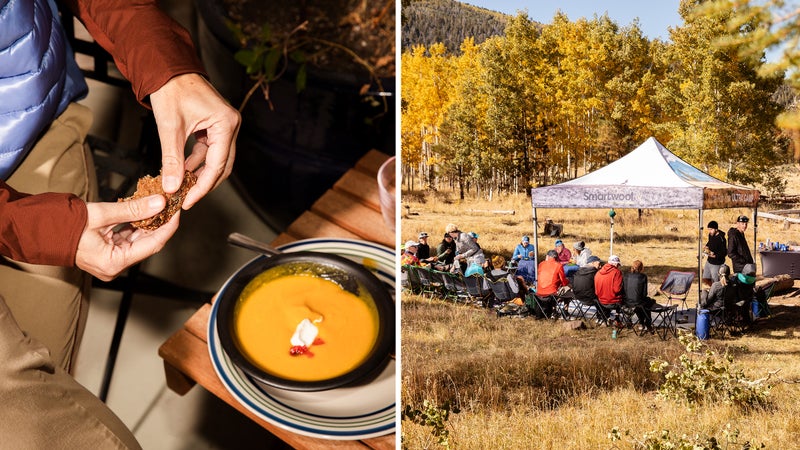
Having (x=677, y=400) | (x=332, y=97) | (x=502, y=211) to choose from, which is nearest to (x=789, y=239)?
(x=677, y=400)

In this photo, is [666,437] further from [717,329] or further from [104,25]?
[104,25]

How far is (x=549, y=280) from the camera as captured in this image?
1.76 metres

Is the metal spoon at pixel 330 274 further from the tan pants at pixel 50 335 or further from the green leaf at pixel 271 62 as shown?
the green leaf at pixel 271 62

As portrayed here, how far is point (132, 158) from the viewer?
143 cm

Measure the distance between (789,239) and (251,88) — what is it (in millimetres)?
1285

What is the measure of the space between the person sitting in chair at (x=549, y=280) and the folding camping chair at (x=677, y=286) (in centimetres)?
23

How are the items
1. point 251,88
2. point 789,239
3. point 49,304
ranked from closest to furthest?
point 49,304, point 789,239, point 251,88

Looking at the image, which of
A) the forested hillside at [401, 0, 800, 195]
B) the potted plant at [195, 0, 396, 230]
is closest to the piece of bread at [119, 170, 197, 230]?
the potted plant at [195, 0, 396, 230]

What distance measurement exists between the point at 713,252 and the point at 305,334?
1.01 metres

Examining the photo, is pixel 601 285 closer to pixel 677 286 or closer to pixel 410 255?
pixel 677 286

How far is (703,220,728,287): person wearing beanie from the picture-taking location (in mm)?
1582

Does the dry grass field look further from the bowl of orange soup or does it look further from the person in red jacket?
the bowl of orange soup

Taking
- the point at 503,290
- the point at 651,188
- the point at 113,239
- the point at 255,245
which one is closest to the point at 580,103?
the point at 651,188

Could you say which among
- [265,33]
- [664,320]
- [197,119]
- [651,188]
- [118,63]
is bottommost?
[664,320]
